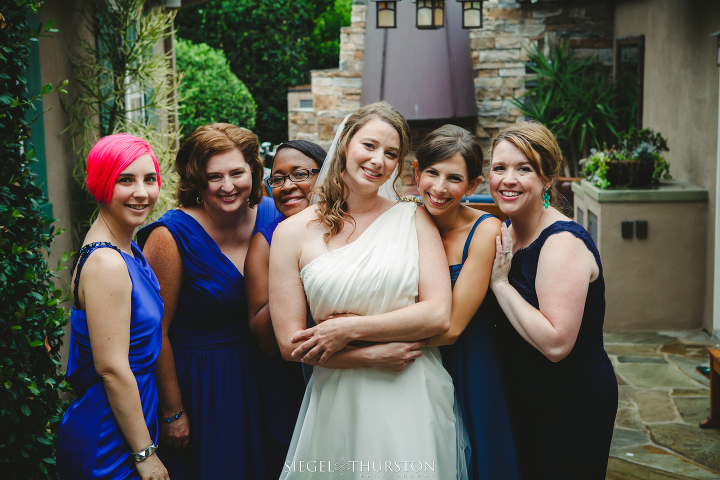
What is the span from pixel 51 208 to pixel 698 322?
5.78 metres

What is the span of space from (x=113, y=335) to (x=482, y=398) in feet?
4.18

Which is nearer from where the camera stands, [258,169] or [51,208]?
[258,169]

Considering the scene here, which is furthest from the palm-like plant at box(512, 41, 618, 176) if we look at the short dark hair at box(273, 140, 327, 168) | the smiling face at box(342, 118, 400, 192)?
the smiling face at box(342, 118, 400, 192)

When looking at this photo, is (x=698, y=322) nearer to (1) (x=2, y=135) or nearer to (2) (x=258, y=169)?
(2) (x=258, y=169)

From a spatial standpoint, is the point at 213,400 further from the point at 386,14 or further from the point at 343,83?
the point at 343,83

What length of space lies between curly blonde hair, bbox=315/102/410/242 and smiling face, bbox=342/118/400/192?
2 cm

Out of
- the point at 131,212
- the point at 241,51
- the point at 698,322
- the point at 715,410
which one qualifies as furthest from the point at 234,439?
the point at 241,51

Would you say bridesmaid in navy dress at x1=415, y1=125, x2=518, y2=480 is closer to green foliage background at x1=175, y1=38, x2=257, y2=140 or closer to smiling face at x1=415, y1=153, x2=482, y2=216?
smiling face at x1=415, y1=153, x2=482, y2=216

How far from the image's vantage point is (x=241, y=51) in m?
14.6

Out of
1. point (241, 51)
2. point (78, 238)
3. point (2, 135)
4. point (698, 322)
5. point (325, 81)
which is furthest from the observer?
point (241, 51)

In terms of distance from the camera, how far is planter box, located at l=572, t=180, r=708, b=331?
6.52 metres

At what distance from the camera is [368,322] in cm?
228

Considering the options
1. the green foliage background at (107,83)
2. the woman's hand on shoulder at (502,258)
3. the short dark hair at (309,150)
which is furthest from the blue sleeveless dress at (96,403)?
the green foliage background at (107,83)

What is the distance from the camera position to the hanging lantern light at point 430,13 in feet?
22.6
